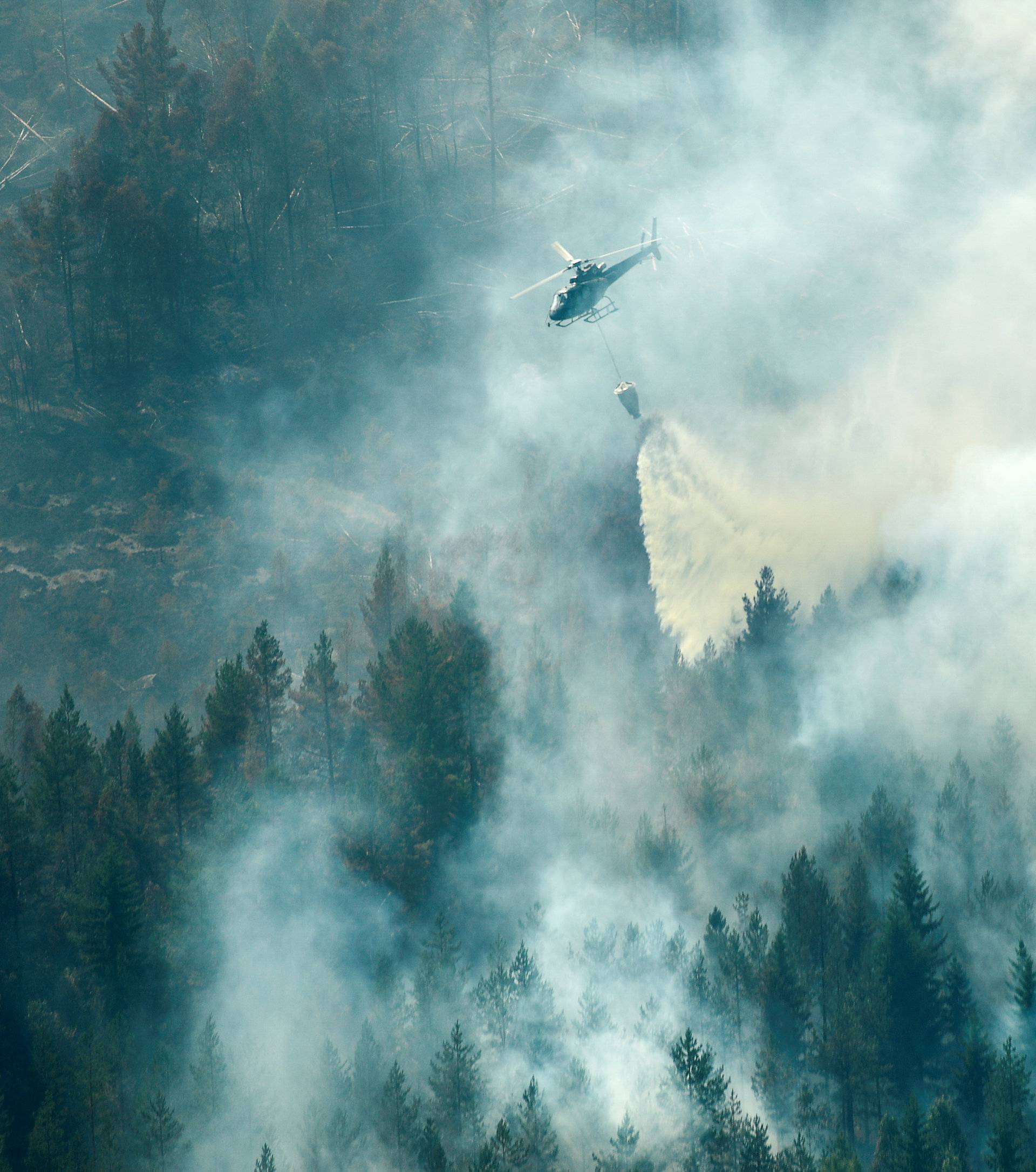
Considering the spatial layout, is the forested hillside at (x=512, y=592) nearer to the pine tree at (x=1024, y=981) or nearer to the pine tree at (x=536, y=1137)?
the pine tree at (x=536, y=1137)

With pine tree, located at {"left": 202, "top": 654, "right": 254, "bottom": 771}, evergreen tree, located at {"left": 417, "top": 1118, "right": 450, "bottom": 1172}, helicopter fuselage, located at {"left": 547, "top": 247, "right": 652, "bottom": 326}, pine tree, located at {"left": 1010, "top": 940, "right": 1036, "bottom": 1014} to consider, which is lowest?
evergreen tree, located at {"left": 417, "top": 1118, "right": 450, "bottom": 1172}

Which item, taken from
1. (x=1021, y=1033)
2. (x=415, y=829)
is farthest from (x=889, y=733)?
(x=415, y=829)

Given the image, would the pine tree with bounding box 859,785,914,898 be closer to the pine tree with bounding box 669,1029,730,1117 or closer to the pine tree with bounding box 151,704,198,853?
the pine tree with bounding box 669,1029,730,1117

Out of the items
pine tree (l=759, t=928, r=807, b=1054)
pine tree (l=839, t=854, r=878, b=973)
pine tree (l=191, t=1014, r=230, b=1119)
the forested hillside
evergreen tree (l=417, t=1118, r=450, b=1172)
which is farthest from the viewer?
pine tree (l=839, t=854, r=878, b=973)

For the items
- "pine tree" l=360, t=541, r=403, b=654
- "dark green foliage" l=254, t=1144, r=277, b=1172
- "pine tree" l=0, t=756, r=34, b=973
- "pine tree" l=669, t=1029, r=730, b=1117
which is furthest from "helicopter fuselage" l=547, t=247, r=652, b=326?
"dark green foliage" l=254, t=1144, r=277, b=1172

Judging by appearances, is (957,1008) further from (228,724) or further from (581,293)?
(581,293)

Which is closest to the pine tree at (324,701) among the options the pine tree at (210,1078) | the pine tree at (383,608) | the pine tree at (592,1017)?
the pine tree at (383,608)
